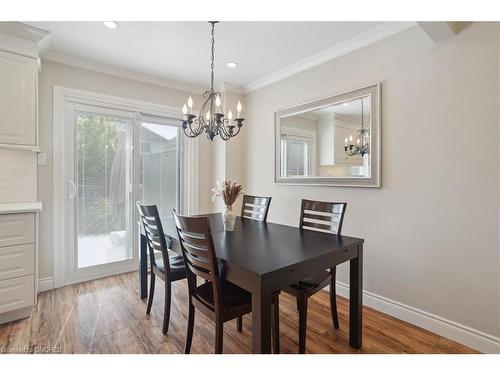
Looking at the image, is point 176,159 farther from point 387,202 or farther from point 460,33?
point 460,33

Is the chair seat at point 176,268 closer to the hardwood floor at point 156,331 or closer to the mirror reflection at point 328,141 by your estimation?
the hardwood floor at point 156,331

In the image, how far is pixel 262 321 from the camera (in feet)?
4.20

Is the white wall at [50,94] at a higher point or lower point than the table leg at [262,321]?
higher

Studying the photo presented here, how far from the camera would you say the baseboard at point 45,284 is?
2.80m

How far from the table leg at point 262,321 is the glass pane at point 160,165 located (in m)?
2.68

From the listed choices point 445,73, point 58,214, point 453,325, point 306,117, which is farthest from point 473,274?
point 58,214

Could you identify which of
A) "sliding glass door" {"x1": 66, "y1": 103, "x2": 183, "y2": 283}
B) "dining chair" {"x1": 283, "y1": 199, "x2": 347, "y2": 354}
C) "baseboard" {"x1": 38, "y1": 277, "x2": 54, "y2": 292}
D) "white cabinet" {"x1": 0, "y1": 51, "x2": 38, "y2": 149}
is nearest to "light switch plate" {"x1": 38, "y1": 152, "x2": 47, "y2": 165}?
"sliding glass door" {"x1": 66, "y1": 103, "x2": 183, "y2": 283}

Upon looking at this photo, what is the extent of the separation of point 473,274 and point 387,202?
2.53 feet

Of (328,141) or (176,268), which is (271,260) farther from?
(328,141)

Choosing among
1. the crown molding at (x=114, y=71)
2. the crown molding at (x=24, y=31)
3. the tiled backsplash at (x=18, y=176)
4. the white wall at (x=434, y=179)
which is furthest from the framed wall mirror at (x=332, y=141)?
the tiled backsplash at (x=18, y=176)

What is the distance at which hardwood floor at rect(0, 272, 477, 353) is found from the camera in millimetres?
1893

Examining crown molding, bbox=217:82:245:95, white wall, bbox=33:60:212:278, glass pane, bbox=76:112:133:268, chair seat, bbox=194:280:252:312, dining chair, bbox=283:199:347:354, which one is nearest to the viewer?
chair seat, bbox=194:280:252:312

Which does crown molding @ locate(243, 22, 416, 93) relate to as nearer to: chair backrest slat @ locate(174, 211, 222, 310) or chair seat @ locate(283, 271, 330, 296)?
chair seat @ locate(283, 271, 330, 296)

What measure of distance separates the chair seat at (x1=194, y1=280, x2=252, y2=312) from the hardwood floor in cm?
44
